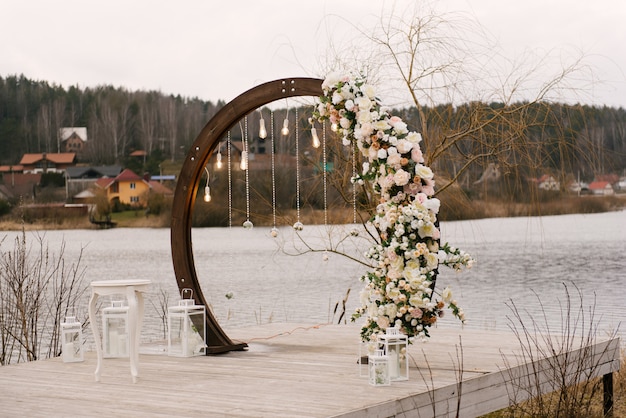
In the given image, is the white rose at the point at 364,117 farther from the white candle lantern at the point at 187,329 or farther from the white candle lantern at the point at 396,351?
the white candle lantern at the point at 187,329

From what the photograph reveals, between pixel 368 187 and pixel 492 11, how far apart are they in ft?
93.5

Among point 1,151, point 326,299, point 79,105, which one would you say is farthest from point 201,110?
point 326,299

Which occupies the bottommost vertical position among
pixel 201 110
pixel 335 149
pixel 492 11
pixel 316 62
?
pixel 335 149

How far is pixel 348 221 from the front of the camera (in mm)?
9070

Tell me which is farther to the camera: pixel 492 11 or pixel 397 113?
pixel 492 11

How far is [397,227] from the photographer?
5.70 metres

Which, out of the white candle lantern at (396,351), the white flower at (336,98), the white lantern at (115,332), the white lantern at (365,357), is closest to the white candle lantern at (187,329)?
the white lantern at (115,332)

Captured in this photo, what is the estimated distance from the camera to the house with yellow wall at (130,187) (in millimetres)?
29016

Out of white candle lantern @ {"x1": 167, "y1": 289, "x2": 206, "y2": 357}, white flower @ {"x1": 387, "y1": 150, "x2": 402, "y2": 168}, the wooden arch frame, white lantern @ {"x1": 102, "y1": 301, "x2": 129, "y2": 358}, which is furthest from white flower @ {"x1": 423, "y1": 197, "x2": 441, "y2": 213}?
white lantern @ {"x1": 102, "y1": 301, "x2": 129, "y2": 358}

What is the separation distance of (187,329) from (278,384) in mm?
1468

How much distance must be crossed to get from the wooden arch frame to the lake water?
215cm

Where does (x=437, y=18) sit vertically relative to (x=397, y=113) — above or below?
above

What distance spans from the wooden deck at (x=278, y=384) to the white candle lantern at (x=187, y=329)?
0.45ft

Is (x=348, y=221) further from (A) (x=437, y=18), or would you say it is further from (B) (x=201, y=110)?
(B) (x=201, y=110)
